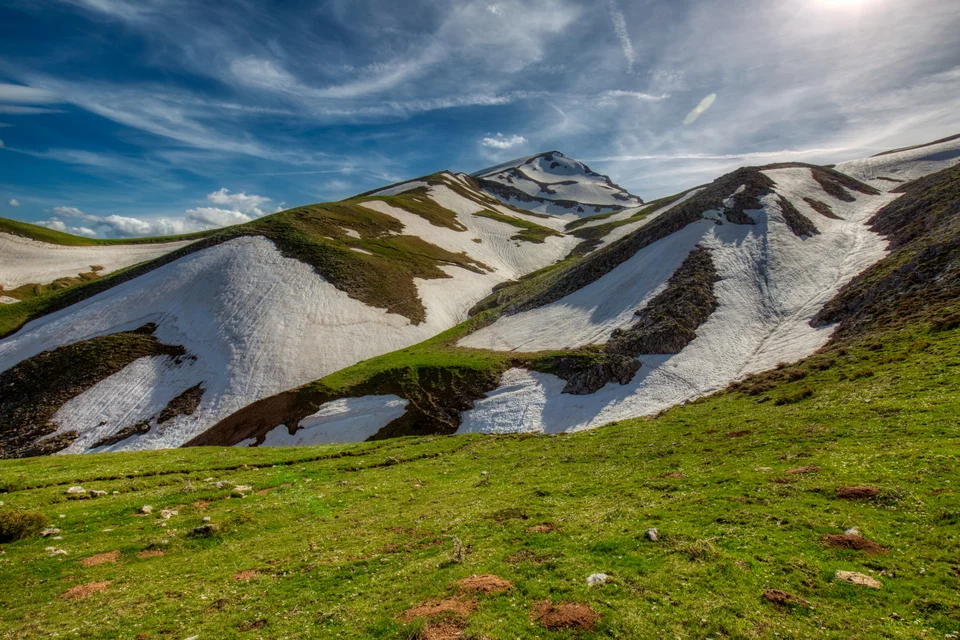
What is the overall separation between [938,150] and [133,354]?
18974 cm

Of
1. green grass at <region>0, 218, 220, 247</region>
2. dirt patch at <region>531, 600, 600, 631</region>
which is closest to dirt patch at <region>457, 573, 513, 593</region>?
dirt patch at <region>531, 600, 600, 631</region>

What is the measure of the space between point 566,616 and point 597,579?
1712 mm

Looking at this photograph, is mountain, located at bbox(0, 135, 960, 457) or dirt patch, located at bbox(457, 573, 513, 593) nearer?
dirt patch, located at bbox(457, 573, 513, 593)

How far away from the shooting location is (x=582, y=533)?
13609 millimetres

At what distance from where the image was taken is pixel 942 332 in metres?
26.5

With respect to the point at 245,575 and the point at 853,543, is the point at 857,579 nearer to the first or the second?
the point at 853,543

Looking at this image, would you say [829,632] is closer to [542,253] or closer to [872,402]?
[872,402]

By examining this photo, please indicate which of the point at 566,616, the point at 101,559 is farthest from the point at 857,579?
the point at 101,559

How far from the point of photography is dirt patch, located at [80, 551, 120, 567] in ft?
49.1

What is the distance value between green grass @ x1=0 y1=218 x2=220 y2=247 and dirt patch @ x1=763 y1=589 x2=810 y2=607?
151251mm

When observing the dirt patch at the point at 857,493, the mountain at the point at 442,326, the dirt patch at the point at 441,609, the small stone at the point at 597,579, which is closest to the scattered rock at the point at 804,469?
the dirt patch at the point at 857,493

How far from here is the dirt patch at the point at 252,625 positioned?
10.4 meters

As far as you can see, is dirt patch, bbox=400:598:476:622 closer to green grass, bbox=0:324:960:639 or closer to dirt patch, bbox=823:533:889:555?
green grass, bbox=0:324:960:639

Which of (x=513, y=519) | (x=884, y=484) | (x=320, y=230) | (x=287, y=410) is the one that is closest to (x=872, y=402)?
(x=884, y=484)
